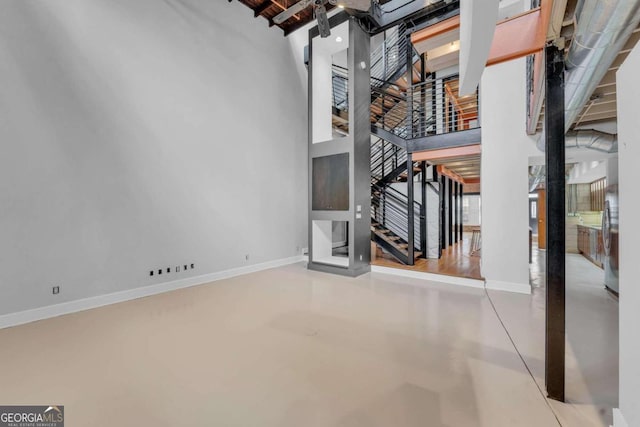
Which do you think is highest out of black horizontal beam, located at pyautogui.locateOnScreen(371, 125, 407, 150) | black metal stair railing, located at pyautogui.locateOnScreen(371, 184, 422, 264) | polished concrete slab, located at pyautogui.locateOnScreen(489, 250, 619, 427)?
black horizontal beam, located at pyautogui.locateOnScreen(371, 125, 407, 150)

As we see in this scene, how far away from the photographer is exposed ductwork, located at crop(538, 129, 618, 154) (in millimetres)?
3758

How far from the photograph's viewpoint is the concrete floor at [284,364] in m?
1.79

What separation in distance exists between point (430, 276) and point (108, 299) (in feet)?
17.4

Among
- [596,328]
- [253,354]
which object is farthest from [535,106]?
[253,354]

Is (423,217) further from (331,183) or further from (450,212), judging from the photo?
(331,183)

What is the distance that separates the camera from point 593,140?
3828mm

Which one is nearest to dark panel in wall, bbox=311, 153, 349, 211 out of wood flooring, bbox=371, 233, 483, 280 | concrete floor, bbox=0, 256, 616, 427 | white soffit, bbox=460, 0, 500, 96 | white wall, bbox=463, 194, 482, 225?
wood flooring, bbox=371, 233, 483, 280

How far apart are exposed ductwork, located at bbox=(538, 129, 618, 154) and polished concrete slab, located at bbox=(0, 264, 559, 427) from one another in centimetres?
269

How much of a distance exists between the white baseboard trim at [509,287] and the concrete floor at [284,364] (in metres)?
0.37

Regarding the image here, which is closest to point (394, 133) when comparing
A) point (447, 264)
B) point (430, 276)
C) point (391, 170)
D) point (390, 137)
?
point (391, 170)

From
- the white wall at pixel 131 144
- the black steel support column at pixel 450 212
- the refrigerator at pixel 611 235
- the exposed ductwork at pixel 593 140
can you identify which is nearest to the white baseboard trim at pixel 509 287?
the refrigerator at pixel 611 235

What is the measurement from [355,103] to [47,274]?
550cm

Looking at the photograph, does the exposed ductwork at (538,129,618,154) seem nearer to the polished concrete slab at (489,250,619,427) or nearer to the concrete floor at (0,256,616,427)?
the polished concrete slab at (489,250,619,427)

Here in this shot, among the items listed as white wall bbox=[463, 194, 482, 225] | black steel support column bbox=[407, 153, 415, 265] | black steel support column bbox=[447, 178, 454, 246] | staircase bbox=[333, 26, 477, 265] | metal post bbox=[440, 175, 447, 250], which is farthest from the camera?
white wall bbox=[463, 194, 482, 225]
